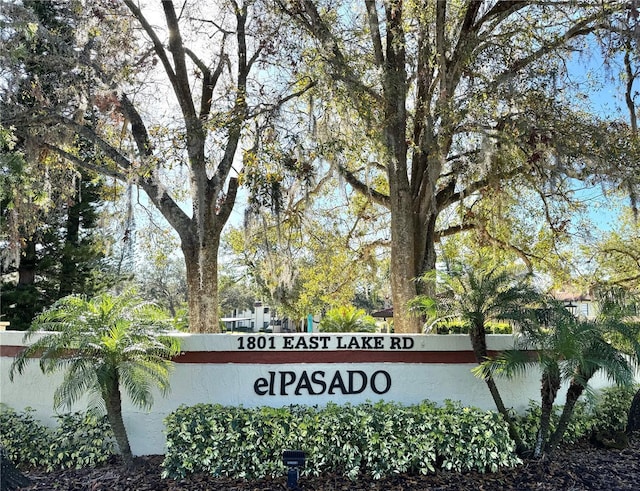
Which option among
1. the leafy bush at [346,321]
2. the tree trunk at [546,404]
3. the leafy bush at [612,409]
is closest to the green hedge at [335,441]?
the tree trunk at [546,404]

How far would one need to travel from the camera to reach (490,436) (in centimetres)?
657

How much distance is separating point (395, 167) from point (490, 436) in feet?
16.2

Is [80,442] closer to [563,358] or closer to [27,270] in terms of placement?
[563,358]

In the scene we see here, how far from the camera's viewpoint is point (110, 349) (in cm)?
601

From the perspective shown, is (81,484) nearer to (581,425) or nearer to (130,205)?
(130,205)

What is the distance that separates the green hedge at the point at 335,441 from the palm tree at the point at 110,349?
2.33ft

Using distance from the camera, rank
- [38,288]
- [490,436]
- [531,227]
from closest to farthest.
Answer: [490,436] < [531,227] < [38,288]

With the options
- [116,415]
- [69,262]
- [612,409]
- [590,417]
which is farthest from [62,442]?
[69,262]

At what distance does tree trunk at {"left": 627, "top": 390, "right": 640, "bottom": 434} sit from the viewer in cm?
817

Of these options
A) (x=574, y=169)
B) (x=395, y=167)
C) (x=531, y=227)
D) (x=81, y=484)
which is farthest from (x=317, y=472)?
(x=531, y=227)

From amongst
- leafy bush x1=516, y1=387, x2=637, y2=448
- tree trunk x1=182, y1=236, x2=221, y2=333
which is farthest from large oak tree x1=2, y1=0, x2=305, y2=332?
leafy bush x1=516, y1=387, x2=637, y2=448

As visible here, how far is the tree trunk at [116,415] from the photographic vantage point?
614 cm

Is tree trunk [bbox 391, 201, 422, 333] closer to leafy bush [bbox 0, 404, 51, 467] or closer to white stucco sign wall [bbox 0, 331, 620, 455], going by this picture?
white stucco sign wall [bbox 0, 331, 620, 455]

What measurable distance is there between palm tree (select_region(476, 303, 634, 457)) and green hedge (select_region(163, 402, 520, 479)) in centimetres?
62
